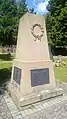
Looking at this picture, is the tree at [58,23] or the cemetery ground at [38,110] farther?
the tree at [58,23]

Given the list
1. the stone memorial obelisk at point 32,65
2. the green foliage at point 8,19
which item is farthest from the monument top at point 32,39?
the green foliage at point 8,19

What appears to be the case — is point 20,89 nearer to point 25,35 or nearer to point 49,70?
point 49,70

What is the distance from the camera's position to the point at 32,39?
593 centimetres

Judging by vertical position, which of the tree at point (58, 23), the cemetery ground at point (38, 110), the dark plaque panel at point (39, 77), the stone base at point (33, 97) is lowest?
the cemetery ground at point (38, 110)

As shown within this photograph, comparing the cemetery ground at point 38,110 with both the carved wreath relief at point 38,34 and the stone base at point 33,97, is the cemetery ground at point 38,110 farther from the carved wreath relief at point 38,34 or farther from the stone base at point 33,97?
the carved wreath relief at point 38,34

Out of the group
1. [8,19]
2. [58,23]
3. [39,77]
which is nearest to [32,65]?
[39,77]

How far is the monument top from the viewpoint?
5.86 meters

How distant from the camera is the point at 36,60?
6.07 meters

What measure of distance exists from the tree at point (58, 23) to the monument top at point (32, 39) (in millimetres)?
18103

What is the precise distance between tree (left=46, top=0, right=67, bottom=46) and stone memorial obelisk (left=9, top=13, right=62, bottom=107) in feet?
59.6

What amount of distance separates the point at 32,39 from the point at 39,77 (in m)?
1.51

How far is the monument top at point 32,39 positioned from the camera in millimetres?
5855

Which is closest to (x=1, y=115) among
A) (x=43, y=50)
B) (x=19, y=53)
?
(x=19, y=53)

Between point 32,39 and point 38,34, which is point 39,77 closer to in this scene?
point 32,39
